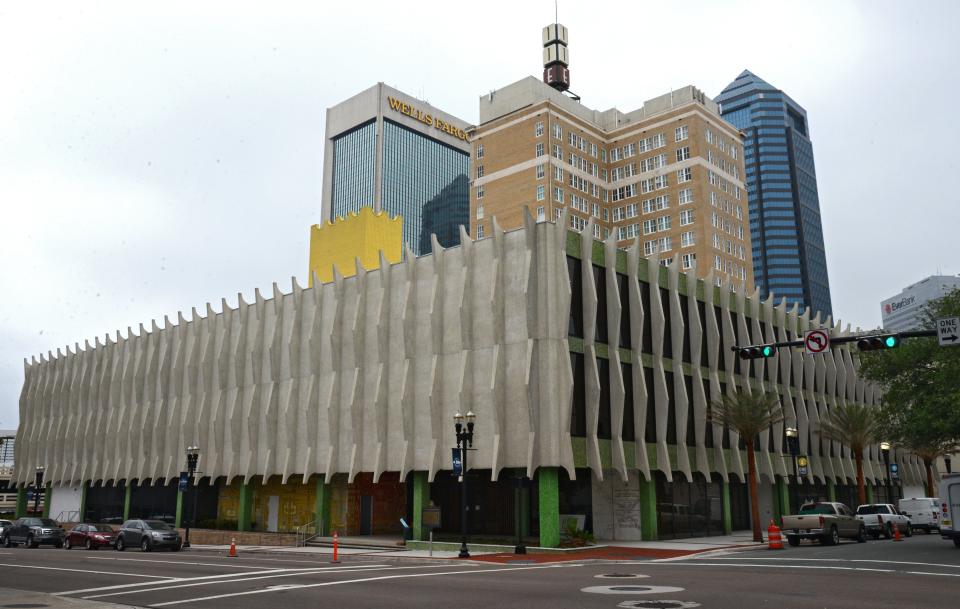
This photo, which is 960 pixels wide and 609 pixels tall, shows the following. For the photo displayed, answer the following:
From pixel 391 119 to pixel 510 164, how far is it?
79.8 m

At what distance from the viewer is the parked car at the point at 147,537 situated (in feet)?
126

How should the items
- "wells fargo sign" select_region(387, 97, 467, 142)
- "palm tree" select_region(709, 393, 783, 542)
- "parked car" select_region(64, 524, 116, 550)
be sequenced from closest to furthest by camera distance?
1. "palm tree" select_region(709, 393, 783, 542)
2. "parked car" select_region(64, 524, 116, 550)
3. "wells fargo sign" select_region(387, 97, 467, 142)

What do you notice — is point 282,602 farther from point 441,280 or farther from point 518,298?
point 441,280

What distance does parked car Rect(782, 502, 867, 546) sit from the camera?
33981mm

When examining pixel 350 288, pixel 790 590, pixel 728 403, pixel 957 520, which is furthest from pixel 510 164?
pixel 790 590

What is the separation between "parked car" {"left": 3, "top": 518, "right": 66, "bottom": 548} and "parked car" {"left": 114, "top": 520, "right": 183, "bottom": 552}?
6.48 meters

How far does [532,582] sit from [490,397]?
17667 millimetres

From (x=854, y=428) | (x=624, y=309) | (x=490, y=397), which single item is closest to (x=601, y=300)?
(x=624, y=309)

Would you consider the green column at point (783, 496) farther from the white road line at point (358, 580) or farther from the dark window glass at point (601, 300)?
the white road line at point (358, 580)

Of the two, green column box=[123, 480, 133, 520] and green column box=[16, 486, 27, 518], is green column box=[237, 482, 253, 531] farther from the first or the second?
green column box=[16, 486, 27, 518]

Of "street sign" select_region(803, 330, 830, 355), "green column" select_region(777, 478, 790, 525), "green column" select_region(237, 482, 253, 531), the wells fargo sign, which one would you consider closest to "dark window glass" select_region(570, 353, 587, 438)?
"street sign" select_region(803, 330, 830, 355)

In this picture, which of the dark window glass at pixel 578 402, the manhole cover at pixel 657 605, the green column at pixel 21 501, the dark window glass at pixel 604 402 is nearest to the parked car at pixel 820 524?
the dark window glass at pixel 604 402

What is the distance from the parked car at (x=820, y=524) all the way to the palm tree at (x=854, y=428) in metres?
16.4

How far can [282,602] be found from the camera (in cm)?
1625
